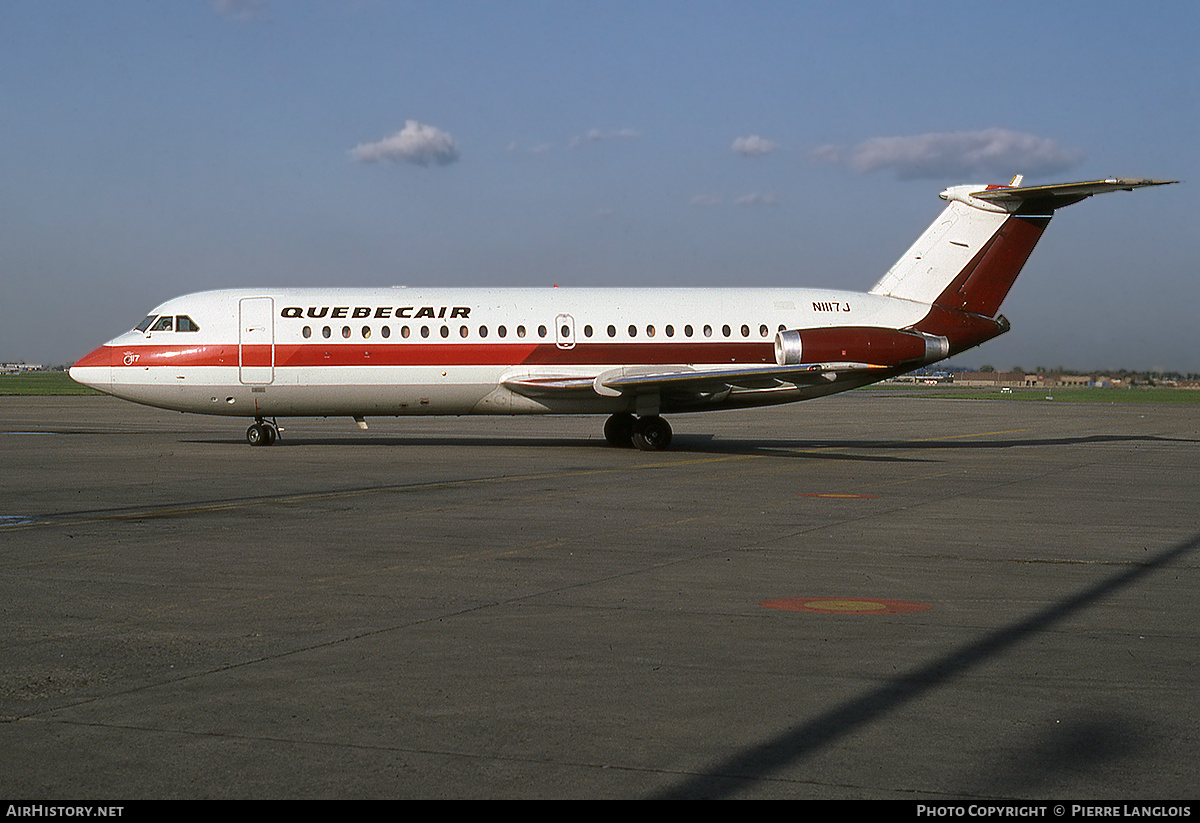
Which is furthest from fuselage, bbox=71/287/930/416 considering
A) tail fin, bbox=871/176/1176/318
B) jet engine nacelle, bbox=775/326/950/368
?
tail fin, bbox=871/176/1176/318

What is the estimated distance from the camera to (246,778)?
16.4 ft

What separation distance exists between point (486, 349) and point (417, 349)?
1565mm

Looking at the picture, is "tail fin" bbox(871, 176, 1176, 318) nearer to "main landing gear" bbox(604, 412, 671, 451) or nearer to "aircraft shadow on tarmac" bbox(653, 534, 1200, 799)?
"main landing gear" bbox(604, 412, 671, 451)

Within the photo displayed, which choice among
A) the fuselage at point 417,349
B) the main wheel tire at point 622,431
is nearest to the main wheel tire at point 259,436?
the fuselage at point 417,349

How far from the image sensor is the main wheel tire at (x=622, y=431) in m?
27.8

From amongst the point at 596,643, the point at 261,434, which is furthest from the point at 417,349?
the point at 596,643

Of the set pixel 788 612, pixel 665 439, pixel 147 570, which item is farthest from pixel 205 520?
pixel 665 439

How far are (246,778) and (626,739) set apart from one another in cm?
175

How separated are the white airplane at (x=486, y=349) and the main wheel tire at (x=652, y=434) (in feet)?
0.09

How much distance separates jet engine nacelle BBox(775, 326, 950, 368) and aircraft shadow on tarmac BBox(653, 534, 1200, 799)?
62.3 feet

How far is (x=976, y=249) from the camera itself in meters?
27.9

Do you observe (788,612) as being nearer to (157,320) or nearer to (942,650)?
(942,650)

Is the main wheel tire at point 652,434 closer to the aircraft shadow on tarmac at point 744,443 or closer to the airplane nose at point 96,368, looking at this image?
the aircraft shadow on tarmac at point 744,443

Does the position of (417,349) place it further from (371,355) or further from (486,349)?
(486,349)
